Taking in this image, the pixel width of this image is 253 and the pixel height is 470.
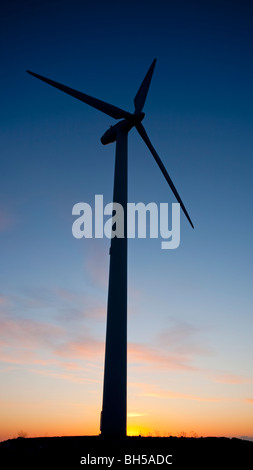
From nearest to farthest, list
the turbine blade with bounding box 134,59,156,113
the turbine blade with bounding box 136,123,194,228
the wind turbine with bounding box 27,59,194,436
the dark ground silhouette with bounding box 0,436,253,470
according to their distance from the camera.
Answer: the dark ground silhouette with bounding box 0,436,253,470 → the wind turbine with bounding box 27,59,194,436 → the turbine blade with bounding box 136,123,194,228 → the turbine blade with bounding box 134,59,156,113

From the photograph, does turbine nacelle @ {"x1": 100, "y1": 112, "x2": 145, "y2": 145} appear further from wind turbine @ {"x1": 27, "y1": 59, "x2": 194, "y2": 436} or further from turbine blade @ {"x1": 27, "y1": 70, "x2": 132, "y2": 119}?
turbine blade @ {"x1": 27, "y1": 70, "x2": 132, "y2": 119}

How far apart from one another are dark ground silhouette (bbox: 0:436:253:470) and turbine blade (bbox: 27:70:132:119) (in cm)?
2182

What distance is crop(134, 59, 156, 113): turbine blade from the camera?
29372 millimetres

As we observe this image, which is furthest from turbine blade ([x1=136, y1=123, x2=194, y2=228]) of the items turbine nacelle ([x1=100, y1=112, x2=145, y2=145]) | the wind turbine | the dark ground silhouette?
the dark ground silhouette
